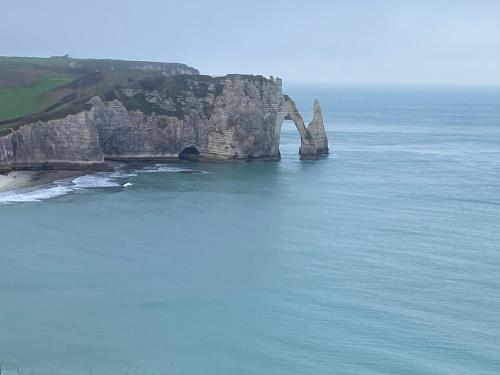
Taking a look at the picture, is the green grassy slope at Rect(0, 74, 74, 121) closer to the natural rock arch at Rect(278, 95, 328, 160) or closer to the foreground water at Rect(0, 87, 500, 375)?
the foreground water at Rect(0, 87, 500, 375)

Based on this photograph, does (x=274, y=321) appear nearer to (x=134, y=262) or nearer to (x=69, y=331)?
(x=69, y=331)

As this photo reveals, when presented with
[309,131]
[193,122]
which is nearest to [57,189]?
[193,122]

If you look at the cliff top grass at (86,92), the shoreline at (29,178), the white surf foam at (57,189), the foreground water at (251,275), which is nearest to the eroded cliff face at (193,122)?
the cliff top grass at (86,92)

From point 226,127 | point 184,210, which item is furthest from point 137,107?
point 184,210

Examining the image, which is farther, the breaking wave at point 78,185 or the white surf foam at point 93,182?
the white surf foam at point 93,182

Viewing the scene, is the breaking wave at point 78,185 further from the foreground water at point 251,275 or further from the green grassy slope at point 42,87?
the green grassy slope at point 42,87

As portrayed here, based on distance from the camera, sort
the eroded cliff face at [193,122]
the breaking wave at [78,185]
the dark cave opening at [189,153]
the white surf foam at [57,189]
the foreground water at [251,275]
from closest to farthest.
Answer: the foreground water at [251,275]
the white surf foam at [57,189]
the breaking wave at [78,185]
the eroded cliff face at [193,122]
the dark cave opening at [189,153]

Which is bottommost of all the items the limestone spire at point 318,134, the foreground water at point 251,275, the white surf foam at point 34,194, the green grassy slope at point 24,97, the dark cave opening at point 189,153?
the foreground water at point 251,275

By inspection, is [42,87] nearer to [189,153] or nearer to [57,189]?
[189,153]
